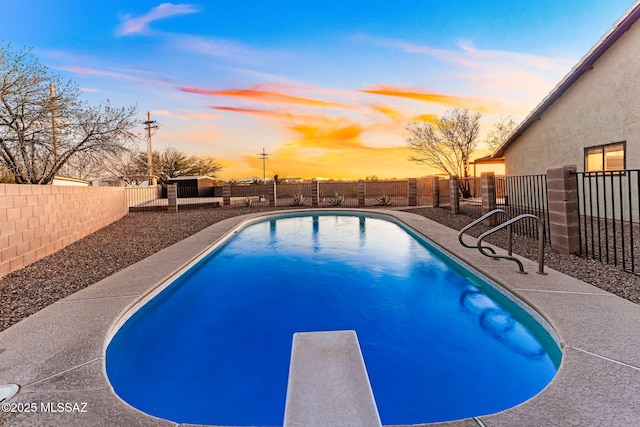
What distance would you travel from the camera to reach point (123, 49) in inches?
503

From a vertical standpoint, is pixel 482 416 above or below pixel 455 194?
below

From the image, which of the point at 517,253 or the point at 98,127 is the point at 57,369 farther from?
the point at 98,127

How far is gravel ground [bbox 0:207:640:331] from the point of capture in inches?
162

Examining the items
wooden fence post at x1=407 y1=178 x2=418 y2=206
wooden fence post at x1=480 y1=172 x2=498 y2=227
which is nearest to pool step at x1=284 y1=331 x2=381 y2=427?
wooden fence post at x1=480 y1=172 x2=498 y2=227

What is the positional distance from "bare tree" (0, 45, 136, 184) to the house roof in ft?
52.1

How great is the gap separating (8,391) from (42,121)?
40.3ft

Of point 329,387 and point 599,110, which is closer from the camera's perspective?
point 329,387

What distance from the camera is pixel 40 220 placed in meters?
6.51

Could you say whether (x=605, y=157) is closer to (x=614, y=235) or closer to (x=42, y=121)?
(x=614, y=235)

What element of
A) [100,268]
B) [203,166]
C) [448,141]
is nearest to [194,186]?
[203,166]

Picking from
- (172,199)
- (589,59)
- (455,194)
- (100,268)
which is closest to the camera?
(100,268)

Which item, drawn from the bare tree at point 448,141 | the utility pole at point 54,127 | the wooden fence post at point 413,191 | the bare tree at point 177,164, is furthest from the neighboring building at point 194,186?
the wooden fence post at point 413,191

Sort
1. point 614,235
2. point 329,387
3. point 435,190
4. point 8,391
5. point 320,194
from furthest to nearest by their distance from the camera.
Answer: point 320,194, point 435,190, point 614,235, point 329,387, point 8,391

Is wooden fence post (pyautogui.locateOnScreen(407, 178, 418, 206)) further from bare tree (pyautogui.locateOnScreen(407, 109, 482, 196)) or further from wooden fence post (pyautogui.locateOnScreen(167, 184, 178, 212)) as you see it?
wooden fence post (pyautogui.locateOnScreen(167, 184, 178, 212))
